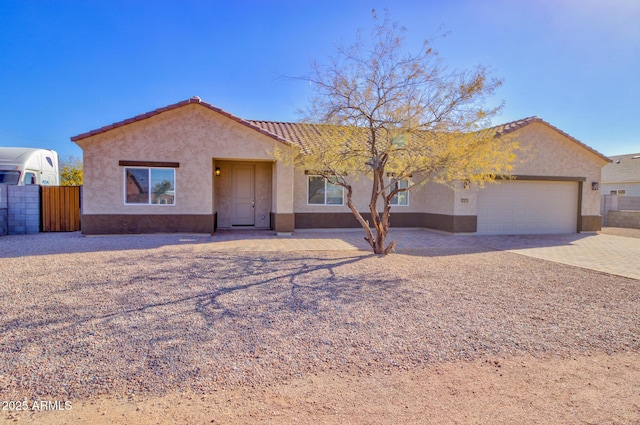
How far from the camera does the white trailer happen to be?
49.0ft

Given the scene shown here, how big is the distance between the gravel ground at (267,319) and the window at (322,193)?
272 inches

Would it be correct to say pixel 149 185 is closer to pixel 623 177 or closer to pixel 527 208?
pixel 527 208

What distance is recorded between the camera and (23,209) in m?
13.8

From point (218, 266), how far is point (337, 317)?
3856mm

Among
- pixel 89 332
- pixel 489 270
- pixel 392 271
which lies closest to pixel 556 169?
pixel 489 270

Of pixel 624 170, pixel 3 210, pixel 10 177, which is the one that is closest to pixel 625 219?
pixel 624 170

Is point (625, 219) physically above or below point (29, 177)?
below

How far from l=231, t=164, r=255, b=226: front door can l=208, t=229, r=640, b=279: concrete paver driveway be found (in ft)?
4.63

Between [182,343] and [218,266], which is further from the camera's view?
[218,266]

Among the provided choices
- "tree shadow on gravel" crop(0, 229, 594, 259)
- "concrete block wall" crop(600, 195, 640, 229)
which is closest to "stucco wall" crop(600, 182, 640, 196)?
"concrete block wall" crop(600, 195, 640, 229)

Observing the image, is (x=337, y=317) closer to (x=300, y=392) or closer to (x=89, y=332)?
(x=300, y=392)

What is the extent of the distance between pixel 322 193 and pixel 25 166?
1197cm

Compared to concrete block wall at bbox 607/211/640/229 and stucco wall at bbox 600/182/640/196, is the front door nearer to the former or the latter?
concrete block wall at bbox 607/211/640/229

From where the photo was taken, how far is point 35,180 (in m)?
16.1
